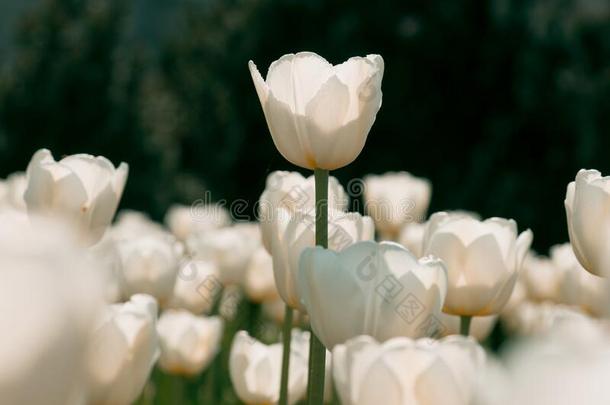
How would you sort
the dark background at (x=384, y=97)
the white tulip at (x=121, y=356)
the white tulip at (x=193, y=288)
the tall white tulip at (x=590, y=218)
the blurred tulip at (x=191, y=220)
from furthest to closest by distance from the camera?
the dark background at (x=384, y=97) → the blurred tulip at (x=191, y=220) → the white tulip at (x=193, y=288) → the tall white tulip at (x=590, y=218) → the white tulip at (x=121, y=356)

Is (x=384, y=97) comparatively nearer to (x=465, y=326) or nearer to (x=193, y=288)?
(x=193, y=288)

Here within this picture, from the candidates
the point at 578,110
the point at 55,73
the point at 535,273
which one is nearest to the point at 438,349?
the point at 535,273

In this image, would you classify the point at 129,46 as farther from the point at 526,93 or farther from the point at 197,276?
the point at 197,276

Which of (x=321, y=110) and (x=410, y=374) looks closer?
(x=410, y=374)

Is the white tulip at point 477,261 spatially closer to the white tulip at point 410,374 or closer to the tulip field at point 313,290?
the tulip field at point 313,290

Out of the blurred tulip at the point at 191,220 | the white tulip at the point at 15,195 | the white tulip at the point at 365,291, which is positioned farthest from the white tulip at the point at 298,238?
the blurred tulip at the point at 191,220

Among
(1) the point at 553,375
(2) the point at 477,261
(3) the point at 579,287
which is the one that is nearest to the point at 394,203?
(3) the point at 579,287
